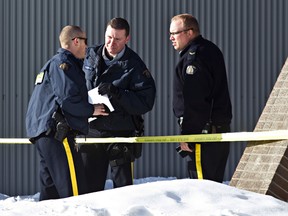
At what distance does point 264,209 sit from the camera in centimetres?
527

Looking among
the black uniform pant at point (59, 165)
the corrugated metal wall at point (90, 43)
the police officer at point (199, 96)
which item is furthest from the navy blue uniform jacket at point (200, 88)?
the corrugated metal wall at point (90, 43)

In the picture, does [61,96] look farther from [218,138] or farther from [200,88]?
[218,138]

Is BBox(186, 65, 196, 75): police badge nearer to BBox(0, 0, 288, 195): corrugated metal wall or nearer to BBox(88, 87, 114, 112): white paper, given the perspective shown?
BBox(88, 87, 114, 112): white paper

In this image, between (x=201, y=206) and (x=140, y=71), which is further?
(x=140, y=71)

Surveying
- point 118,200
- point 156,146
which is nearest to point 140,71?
point 118,200

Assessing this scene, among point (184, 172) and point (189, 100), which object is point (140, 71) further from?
point (184, 172)

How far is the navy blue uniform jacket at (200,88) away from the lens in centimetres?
690

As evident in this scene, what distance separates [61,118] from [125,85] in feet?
2.61

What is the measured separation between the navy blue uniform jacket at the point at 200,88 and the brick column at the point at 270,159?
1.61 feet

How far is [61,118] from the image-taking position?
6.88 m

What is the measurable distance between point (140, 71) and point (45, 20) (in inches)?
→ 208

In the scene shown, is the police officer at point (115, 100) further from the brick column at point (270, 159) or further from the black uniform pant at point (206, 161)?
the brick column at point (270, 159)

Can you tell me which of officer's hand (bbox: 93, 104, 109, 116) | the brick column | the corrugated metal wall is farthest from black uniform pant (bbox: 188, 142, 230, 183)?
the corrugated metal wall

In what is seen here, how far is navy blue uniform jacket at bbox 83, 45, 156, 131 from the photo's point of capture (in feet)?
24.4
